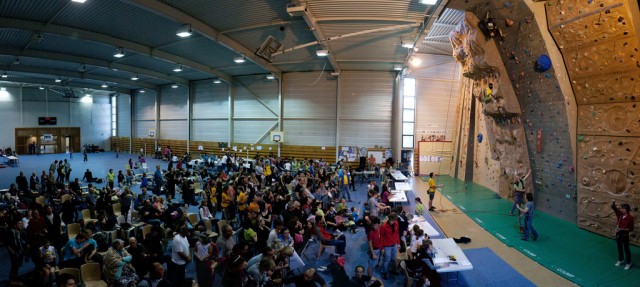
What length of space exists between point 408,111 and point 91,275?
2015 cm

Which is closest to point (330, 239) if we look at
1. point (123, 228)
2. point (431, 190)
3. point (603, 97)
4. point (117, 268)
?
point (117, 268)

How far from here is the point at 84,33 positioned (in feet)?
43.1

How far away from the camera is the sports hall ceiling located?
11.0 meters

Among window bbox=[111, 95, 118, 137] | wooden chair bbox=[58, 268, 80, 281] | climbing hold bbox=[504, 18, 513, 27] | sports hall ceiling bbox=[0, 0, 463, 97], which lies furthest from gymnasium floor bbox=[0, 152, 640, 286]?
window bbox=[111, 95, 118, 137]

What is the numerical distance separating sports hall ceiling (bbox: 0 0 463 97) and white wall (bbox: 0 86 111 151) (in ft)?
46.1

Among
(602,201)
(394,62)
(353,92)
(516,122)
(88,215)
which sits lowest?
(88,215)

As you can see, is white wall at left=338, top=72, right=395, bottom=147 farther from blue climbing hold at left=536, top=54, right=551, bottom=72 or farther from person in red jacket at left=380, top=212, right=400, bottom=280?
person in red jacket at left=380, top=212, right=400, bottom=280

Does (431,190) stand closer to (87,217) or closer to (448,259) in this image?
(448,259)

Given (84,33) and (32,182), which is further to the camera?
(32,182)

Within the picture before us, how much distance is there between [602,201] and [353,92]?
14.9 metres

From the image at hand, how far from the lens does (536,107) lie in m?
11.3

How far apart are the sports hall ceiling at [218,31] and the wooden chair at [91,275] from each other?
7683 mm

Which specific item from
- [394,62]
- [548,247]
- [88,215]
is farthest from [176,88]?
[548,247]

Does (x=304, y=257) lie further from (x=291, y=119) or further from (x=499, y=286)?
(x=291, y=119)
